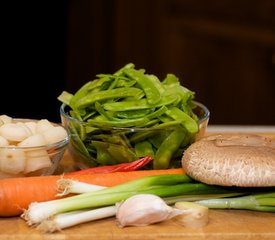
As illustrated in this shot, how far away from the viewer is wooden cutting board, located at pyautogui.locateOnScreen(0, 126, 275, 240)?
4.16 ft

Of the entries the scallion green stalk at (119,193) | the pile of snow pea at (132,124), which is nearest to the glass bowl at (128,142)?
the pile of snow pea at (132,124)

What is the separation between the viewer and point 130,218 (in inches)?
50.6

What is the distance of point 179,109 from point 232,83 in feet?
7.13

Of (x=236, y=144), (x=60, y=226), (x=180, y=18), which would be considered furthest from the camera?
(x=180, y=18)

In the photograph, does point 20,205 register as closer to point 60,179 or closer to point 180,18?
point 60,179

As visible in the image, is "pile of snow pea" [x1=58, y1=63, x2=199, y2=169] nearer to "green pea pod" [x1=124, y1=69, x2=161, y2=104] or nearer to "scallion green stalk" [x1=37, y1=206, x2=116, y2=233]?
"green pea pod" [x1=124, y1=69, x2=161, y2=104]

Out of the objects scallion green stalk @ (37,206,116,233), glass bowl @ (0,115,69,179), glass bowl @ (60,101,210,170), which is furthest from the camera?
glass bowl @ (60,101,210,170)

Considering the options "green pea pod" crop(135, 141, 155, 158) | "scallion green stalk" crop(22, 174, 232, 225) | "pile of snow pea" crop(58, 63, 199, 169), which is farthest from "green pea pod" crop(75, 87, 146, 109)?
"scallion green stalk" crop(22, 174, 232, 225)

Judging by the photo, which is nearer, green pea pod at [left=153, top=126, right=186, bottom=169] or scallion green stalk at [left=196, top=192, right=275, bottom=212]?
scallion green stalk at [left=196, top=192, right=275, bottom=212]

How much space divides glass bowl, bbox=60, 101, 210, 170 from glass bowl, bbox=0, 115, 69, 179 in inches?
2.3

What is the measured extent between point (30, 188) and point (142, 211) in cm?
21

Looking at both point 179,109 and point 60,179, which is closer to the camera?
point 60,179

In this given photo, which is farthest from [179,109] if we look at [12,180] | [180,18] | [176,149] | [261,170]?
[180,18]

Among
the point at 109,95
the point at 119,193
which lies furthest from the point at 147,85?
the point at 119,193
